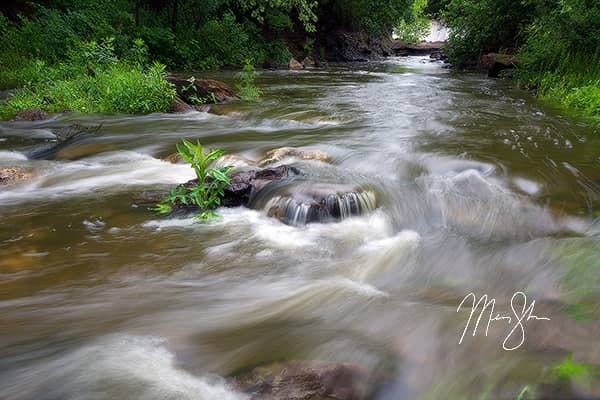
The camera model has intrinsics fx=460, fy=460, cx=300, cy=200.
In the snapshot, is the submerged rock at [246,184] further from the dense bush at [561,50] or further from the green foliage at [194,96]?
the dense bush at [561,50]

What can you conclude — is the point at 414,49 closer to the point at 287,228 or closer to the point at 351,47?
the point at 351,47

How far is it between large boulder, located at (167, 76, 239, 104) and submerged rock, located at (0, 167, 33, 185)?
5.03 m

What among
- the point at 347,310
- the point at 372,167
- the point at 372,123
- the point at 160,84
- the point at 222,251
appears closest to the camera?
the point at 347,310

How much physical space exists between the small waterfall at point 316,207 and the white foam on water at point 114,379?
6.58ft

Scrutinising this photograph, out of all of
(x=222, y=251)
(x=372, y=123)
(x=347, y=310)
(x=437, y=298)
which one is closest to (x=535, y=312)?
(x=437, y=298)

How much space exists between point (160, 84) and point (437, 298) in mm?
8254

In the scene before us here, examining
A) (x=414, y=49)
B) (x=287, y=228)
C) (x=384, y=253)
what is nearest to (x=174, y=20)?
(x=287, y=228)

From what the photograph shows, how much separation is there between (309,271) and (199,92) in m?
7.96

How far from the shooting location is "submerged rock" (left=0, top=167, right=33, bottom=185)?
17.5 feet

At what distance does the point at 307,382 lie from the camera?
2066mm

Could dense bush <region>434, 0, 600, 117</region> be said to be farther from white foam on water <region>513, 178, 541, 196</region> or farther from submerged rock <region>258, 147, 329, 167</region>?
submerged rock <region>258, 147, 329, 167</region>

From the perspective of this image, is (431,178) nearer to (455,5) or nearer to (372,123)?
(372,123)

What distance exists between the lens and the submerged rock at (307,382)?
203 cm

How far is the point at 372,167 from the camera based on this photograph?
234 inches
